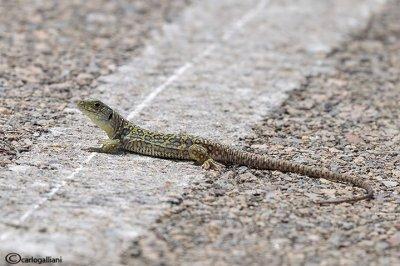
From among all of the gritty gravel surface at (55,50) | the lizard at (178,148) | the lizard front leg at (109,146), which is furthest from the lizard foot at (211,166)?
the gritty gravel surface at (55,50)

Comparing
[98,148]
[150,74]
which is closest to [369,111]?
[150,74]

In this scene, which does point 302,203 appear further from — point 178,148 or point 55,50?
point 55,50

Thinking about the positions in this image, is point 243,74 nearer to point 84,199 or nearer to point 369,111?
point 369,111

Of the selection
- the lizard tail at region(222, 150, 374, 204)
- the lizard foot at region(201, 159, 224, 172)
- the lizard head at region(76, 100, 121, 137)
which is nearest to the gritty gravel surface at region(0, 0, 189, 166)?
the lizard head at region(76, 100, 121, 137)

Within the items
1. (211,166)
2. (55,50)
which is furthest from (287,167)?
(55,50)

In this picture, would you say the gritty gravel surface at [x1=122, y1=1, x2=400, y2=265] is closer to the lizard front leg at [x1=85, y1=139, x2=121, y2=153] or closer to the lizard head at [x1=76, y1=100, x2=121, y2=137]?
the lizard front leg at [x1=85, y1=139, x2=121, y2=153]

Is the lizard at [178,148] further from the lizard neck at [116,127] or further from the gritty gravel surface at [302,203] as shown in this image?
the gritty gravel surface at [302,203]
